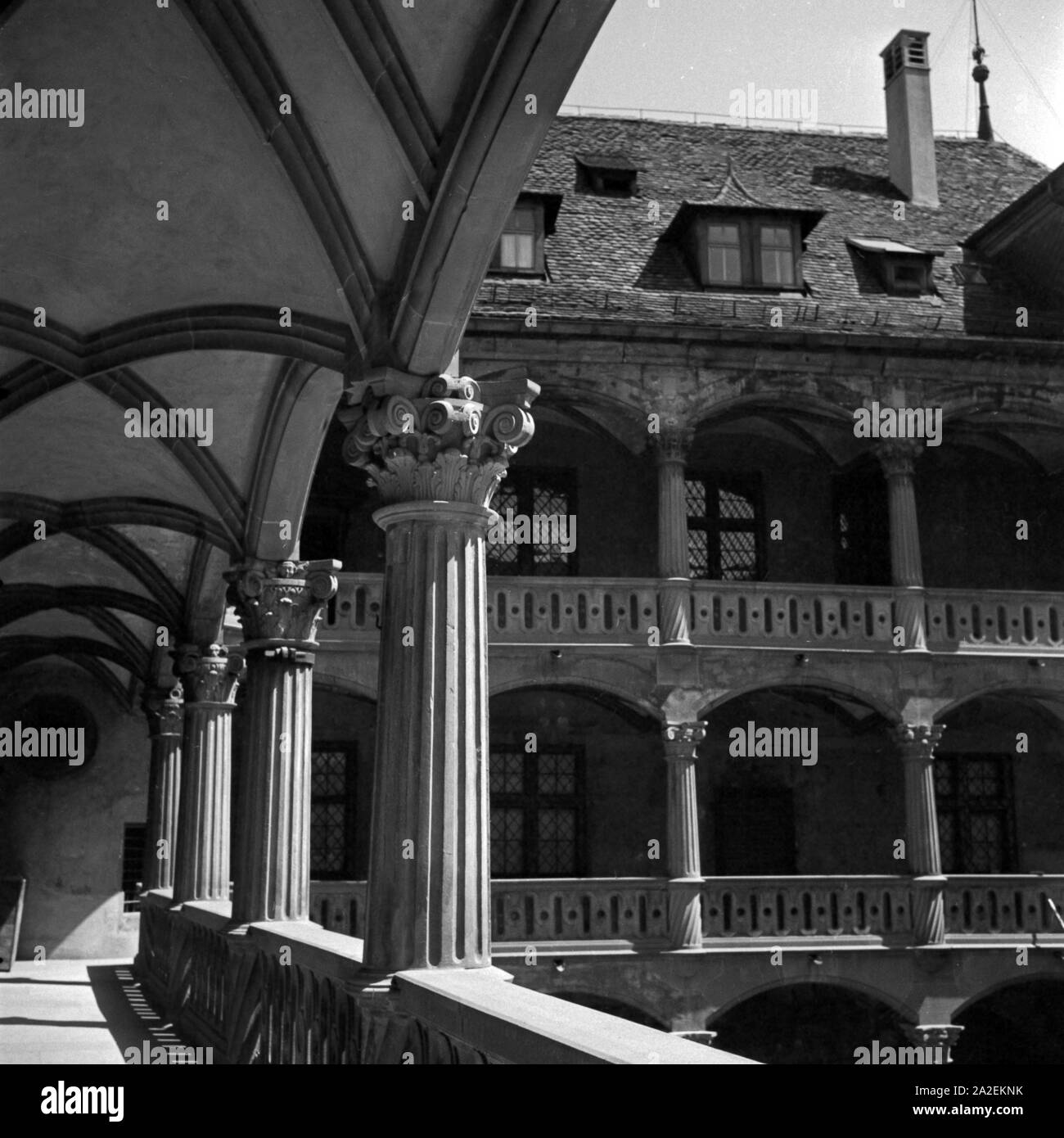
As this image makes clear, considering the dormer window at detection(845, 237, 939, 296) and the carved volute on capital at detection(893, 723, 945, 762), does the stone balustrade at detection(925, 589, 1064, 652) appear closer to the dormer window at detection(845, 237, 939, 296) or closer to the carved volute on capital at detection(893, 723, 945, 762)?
the carved volute on capital at detection(893, 723, 945, 762)

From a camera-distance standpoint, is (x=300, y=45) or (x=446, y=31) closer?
(x=446, y=31)

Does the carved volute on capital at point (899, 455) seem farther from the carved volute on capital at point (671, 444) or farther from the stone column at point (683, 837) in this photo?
the stone column at point (683, 837)

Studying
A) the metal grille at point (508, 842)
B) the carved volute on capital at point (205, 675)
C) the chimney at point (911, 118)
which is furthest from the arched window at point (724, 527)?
the carved volute on capital at point (205, 675)

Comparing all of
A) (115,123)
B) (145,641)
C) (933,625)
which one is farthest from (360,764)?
(115,123)

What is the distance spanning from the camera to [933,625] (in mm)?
19188

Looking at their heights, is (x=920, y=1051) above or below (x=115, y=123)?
below

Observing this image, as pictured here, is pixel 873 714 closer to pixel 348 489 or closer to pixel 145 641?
pixel 348 489

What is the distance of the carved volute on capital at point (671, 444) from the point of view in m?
18.7

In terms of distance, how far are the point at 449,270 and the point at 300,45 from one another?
103 cm

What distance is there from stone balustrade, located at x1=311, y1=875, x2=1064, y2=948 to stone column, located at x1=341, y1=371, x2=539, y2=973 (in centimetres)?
1152

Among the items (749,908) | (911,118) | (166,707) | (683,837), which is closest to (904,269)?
(911,118)

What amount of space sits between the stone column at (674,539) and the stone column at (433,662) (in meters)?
12.3
